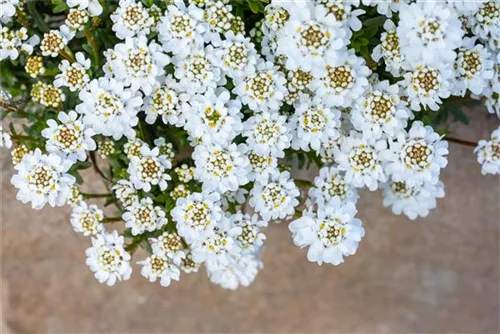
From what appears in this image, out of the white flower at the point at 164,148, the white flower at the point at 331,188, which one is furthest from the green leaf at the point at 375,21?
the white flower at the point at 164,148

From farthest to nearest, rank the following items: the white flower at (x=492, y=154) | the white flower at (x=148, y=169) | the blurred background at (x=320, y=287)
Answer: the blurred background at (x=320, y=287) < the white flower at (x=492, y=154) < the white flower at (x=148, y=169)

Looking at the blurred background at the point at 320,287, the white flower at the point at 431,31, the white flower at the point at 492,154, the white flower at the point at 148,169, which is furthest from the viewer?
the blurred background at the point at 320,287

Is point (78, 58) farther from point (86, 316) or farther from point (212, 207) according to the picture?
point (86, 316)

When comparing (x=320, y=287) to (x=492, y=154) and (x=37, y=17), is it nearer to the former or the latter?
(x=492, y=154)

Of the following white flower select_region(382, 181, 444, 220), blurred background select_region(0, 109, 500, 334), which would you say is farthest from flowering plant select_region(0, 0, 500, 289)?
blurred background select_region(0, 109, 500, 334)

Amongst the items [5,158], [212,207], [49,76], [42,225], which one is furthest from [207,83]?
[42,225]

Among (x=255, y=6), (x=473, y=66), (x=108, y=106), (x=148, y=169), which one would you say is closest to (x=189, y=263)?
(x=148, y=169)

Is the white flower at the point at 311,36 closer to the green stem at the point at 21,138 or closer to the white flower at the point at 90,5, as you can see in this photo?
the white flower at the point at 90,5
